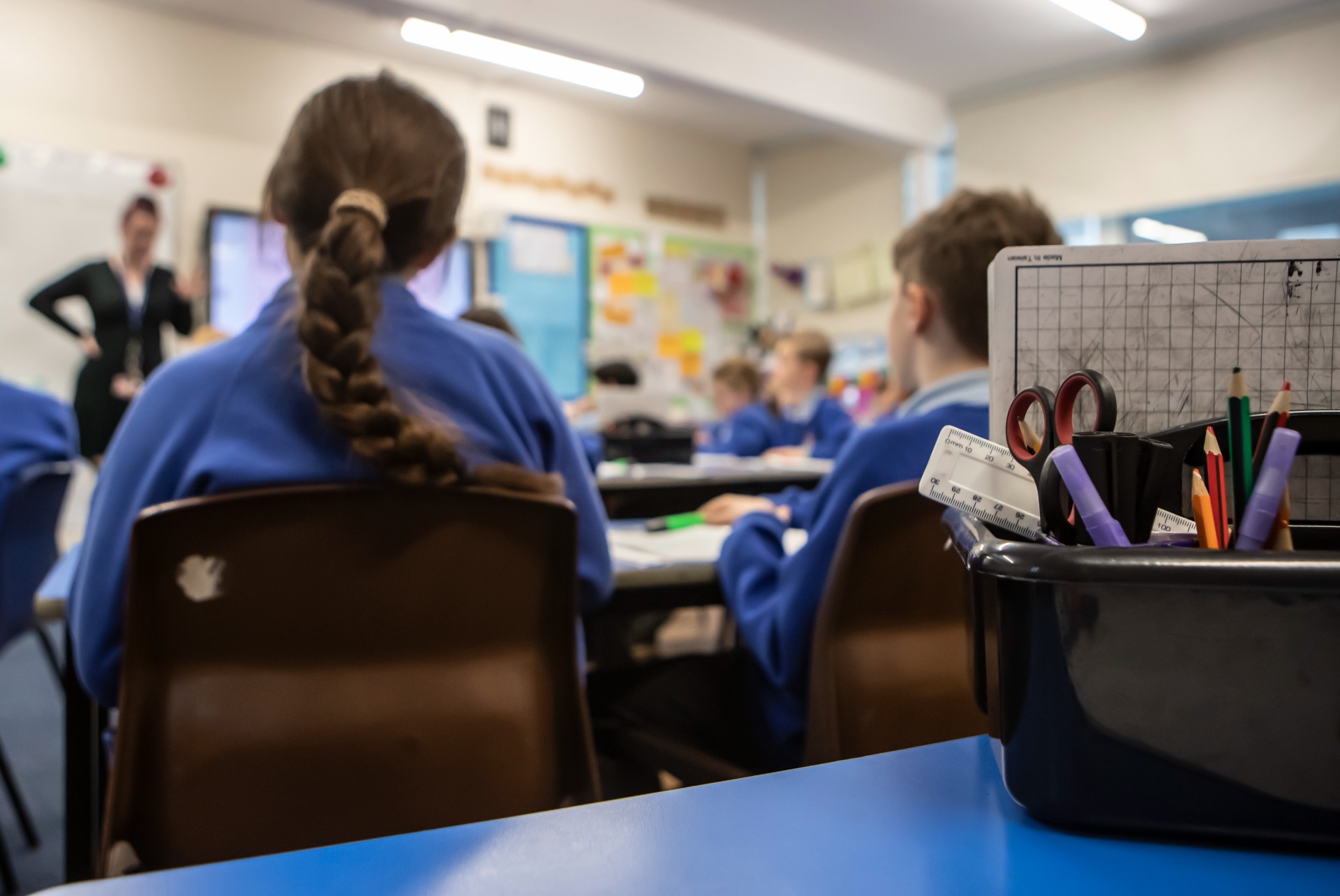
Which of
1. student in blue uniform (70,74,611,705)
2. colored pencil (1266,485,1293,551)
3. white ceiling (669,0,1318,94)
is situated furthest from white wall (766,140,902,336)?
colored pencil (1266,485,1293,551)

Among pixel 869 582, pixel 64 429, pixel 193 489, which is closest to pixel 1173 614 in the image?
pixel 869 582

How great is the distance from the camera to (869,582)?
3.12ft

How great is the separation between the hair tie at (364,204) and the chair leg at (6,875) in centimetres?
139

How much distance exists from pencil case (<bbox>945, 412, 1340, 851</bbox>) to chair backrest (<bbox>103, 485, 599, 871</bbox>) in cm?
51

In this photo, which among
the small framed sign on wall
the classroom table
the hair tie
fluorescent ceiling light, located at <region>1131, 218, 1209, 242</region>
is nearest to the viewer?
the hair tie

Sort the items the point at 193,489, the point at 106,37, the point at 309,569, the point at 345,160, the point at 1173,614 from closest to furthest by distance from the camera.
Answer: the point at 1173,614 < the point at 309,569 < the point at 193,489 < the point at 345,160 < the point at 106,37

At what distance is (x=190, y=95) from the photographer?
14.7ft

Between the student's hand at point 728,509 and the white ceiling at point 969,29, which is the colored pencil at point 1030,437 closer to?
the student's hand at point 728,509

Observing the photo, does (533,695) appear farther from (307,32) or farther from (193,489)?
(307,32)

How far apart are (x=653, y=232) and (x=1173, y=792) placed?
240 inches

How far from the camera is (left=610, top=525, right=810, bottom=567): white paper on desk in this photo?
1.23m

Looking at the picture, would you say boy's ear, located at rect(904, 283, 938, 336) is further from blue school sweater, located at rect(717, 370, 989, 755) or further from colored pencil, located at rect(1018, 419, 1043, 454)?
colored pencil, located at rect(1018, 419, 1043, 454)

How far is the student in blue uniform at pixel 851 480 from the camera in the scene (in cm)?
106

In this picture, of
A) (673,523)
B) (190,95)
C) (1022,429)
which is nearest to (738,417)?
(673,523)
